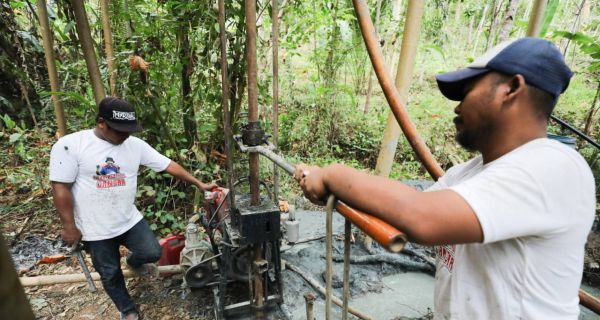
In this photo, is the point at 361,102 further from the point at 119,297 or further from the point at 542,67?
the point at 542,67

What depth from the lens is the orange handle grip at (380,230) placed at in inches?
29.5

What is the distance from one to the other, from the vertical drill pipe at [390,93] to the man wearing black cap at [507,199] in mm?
849

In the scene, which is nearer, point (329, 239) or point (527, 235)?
point (527, 235)

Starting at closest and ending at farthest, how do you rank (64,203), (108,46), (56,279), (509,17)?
1. (64,203)
2. (56,279)
3. (108,46)
4. (509,17)

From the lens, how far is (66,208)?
2469 millimetres

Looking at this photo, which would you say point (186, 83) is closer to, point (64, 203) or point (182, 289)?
point (64, 203)

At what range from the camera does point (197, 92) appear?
3781 millimetres

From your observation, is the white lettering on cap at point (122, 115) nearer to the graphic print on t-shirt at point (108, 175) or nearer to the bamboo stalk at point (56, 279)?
the graphic print on t-shirt at point (108, 175)

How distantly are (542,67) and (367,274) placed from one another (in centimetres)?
292

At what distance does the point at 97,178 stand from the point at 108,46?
1.52 m

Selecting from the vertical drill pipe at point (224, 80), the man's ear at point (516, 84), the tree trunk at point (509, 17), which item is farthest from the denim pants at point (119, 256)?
the tree trunk at point (509, 17)

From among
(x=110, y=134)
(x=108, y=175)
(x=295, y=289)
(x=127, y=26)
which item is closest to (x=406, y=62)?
(x=295, y=289)

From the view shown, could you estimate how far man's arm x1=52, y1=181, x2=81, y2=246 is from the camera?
8.00 ft

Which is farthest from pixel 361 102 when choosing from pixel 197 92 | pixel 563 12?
pixel 563 12
